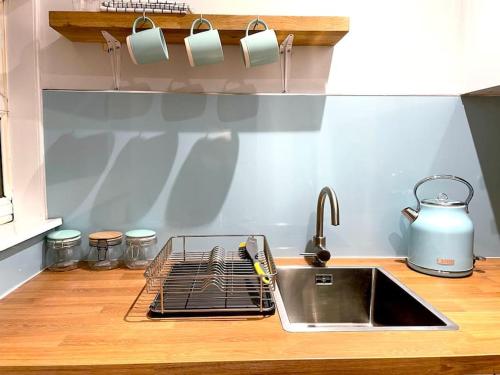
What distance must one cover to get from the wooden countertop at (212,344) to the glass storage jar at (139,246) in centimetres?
28

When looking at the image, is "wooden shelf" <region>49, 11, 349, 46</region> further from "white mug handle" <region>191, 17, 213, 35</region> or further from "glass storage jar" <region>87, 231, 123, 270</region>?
"glass storage jar" <region>87, 231, 123, 270</region>

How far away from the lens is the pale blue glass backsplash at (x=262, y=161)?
1.46 metres

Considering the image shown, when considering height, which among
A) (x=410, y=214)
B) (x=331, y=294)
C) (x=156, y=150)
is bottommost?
(x=331, y=294)

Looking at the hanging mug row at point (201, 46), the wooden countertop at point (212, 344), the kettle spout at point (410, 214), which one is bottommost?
the wooden countertop at point (212, 344)

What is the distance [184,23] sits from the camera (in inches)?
49.8

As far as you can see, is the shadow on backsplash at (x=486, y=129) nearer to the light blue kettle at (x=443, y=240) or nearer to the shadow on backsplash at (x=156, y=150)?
the light blue kettle at (x=443, y=240)

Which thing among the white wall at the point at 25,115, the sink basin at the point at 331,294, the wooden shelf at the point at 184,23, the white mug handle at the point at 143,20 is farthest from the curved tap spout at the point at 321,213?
the white wall at the point at 25,115

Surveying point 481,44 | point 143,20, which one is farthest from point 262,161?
point 481,44

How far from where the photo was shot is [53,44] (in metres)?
1.43

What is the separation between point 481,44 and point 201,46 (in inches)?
39.5

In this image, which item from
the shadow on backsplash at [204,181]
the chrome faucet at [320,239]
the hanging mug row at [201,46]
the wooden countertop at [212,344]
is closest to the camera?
the wooden countertop at [212,344]

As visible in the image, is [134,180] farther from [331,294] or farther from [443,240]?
[443,240]

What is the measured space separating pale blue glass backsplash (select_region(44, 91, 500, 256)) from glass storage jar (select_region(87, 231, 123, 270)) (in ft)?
0.30

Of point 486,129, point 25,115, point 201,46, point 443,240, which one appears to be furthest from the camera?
point 486,129
